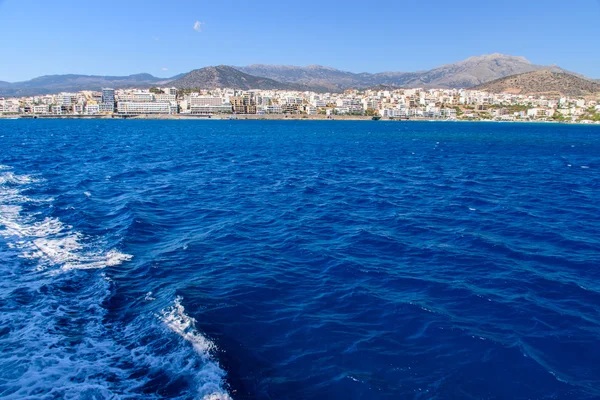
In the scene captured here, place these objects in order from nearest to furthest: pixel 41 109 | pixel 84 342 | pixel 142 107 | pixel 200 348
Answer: pixel 200 348
pixel 84 342
pixel 142 107
pixel 41 109

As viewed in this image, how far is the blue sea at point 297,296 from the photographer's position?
6.26 meters

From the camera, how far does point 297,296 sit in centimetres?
919

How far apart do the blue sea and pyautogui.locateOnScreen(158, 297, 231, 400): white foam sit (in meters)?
0.03

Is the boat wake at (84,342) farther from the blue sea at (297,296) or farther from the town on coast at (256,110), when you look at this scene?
the town on coast at (256,110)

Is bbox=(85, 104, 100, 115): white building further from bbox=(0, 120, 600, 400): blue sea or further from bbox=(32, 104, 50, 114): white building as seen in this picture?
bbox=(0, 120, 600, 400): blue sea

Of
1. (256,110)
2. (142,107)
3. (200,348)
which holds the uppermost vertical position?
(142,107)

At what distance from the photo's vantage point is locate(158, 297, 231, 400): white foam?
582cm

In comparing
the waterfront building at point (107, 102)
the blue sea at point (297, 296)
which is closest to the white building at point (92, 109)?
the waterfront building at point (107, 102)

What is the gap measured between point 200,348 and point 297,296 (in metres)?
2.82

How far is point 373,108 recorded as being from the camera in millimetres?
193000

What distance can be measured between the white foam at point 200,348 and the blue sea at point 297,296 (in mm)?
31

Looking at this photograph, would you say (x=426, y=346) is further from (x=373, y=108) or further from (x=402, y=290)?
(x=373, y=108)

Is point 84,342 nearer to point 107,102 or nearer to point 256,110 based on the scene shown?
point 256,110

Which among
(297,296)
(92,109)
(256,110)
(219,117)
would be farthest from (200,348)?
(92,109)
